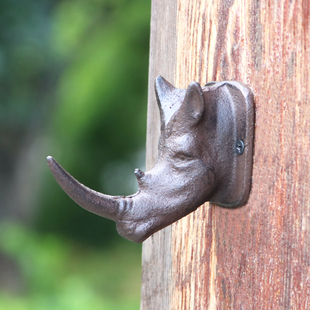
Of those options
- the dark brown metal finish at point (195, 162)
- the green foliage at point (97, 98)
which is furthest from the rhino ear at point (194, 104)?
the green foliage at point (97, 98)

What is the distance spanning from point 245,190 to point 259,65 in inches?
3.8

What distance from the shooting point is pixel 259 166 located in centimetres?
36

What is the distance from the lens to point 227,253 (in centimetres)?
40

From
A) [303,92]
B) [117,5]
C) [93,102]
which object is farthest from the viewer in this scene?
[117,5]

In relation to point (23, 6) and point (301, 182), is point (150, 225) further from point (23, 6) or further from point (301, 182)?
point (23, 6)

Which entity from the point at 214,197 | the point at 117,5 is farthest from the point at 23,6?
the point at 214,197

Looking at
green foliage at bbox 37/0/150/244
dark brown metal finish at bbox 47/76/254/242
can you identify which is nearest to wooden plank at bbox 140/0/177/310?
dark brown metal finish at bbox 47/76/254/242

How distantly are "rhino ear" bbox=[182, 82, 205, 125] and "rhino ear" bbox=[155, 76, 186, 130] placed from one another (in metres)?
0.02

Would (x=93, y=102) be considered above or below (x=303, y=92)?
above

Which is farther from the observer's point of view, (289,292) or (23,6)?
(23,6)

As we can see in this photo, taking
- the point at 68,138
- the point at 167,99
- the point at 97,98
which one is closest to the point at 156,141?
the point at 167,99

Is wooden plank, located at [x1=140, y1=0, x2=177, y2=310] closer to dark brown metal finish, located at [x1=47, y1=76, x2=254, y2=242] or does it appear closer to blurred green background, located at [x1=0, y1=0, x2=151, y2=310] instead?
dark brown metal finish, located at [x1=47, y1=76, x2=254, y2=242]

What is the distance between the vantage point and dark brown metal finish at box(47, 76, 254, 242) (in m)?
0.35

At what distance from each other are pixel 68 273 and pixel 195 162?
9.43 ft
